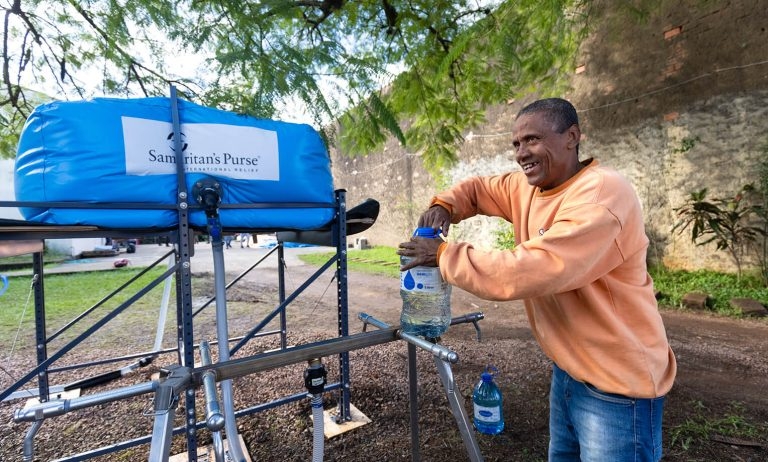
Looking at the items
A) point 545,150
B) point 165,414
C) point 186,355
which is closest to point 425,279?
point 545,150

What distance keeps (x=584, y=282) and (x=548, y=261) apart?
18cm

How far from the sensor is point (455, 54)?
137 inches

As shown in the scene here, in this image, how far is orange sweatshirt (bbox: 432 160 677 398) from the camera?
110 cm

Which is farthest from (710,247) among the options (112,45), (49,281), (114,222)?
(49,281)

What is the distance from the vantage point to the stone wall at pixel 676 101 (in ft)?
18.1

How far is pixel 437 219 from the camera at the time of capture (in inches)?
70.1

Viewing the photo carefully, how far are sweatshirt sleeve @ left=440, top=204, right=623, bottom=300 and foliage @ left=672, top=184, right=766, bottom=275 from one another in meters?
6.11

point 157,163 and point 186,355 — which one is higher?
point 157,163

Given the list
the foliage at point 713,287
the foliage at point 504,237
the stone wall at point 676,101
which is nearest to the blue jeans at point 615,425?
the foliage at point 713,287

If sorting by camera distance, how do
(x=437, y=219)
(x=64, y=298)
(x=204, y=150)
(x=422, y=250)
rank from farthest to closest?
(x=64, y=298) < (x=204, y=150) < (x=437, y=219) < (x=422, y=250)

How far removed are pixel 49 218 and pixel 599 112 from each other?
26.7ft

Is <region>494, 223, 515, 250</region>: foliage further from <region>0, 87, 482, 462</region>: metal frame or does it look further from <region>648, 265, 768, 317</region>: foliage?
<region>0, 87, 482, 462</region>: metal frame

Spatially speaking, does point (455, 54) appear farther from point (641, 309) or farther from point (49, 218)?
point (49, 218)

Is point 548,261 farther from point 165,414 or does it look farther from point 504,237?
point 504,237
